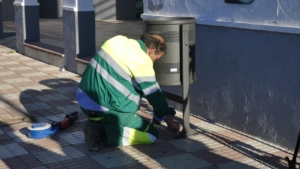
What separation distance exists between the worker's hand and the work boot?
2.48 ft

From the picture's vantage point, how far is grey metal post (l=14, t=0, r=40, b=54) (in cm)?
1320

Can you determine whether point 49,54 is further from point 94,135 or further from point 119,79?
point 119,79

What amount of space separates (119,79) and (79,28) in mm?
4964

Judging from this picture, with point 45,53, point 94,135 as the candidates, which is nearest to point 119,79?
point 94,135

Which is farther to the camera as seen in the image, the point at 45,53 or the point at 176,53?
the point at 45,53

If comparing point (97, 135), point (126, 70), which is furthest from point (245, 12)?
point (97, 135)

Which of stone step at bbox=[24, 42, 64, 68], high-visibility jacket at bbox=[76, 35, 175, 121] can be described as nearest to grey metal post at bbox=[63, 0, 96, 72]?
stone step at bbox=[24, 42, 64, 68]

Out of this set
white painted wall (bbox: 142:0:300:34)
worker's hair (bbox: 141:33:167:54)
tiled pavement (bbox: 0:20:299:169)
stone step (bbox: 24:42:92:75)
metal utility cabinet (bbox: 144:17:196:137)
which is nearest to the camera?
tiled pavement (bbox: 0:20:299:169)

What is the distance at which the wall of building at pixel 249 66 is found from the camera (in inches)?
229

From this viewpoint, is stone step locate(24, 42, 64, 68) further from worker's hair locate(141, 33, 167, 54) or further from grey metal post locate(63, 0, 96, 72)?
worker's hair locate(141, 33, 167, 54)

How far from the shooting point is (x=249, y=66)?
631cm

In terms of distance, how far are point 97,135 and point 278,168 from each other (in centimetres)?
192

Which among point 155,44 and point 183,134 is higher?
point 155,44

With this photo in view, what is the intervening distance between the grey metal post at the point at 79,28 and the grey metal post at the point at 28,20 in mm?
2495
